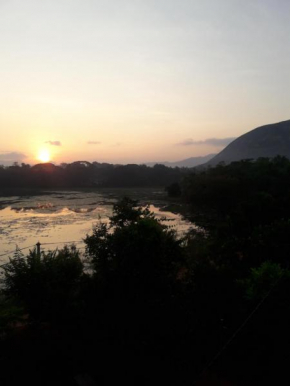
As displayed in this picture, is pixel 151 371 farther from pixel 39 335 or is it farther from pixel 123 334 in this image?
pixel 39 335

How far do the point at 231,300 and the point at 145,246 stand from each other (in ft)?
9.83

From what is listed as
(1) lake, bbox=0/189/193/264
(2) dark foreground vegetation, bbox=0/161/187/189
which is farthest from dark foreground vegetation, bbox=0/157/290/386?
(2) dark foreground vegetation, bbox=0/161/187/189

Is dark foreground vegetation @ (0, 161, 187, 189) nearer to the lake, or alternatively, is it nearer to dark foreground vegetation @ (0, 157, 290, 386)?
the lake

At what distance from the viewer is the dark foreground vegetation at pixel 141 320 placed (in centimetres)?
895

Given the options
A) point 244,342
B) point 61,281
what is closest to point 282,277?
point 244,342

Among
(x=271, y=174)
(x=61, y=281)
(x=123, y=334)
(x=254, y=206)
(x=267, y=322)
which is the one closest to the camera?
(x=267, y=322)

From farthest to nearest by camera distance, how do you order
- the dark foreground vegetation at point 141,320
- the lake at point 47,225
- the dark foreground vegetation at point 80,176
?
the dark foreground vegetation at point 80,176 → the lake at point 47,225 → the dark foreground vegetation at point 141,320

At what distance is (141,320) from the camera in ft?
30.3

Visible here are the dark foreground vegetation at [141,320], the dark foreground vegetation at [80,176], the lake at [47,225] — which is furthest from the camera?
the dark foreground vegetation at [80,176]

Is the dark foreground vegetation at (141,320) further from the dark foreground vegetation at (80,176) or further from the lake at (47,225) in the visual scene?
the dark foreground vegetation at (80,176)

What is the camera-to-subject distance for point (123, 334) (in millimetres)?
9469

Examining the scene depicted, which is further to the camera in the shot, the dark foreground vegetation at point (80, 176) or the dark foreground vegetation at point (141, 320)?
the dark foreground vegetation at point (80, 176)

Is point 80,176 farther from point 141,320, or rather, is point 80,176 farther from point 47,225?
point 141,320

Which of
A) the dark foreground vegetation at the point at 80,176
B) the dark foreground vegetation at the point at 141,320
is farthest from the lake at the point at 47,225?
the dark foreground vegetation at the point at 80,176
